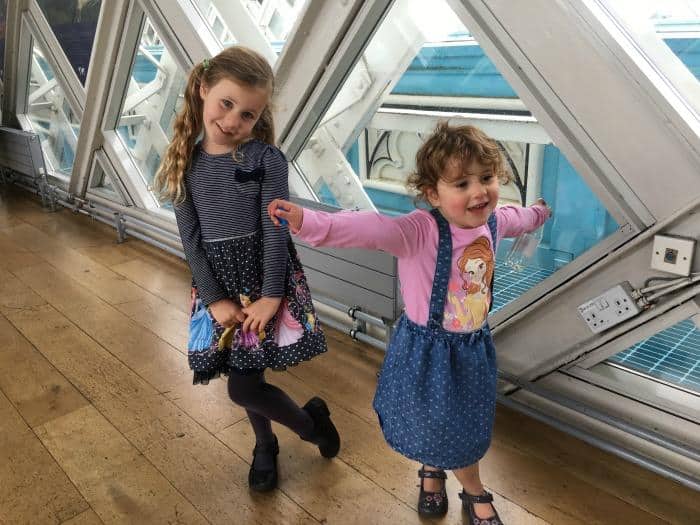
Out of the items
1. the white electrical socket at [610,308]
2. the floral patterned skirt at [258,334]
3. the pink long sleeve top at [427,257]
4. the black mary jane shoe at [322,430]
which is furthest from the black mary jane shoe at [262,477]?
the white electrical socket at [610,308]

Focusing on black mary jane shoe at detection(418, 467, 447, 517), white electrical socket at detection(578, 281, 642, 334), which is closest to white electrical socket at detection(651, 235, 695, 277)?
white electrical socket at detection(578, 281, 642, 334)

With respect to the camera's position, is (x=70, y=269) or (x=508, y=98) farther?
(x=70, y=269)

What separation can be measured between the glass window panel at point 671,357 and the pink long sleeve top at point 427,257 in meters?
0.68

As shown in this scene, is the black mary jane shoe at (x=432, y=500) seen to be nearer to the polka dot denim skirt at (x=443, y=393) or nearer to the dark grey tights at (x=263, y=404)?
the polka dot denim skirt at (x=443, y=393)

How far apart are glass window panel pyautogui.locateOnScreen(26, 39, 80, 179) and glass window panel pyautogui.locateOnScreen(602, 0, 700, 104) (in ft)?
12.7

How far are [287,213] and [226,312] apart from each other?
38 centimetres

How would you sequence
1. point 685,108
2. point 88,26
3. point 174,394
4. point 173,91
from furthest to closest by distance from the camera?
point 88,26 → point 173,91 → point 174,394 → point 685,108

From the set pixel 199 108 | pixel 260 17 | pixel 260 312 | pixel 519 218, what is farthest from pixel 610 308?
pixel 260 17

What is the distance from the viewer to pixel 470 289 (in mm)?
1123

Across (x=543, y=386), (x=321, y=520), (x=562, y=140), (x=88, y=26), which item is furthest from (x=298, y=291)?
(x=88, y=26)

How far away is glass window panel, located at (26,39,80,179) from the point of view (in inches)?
168

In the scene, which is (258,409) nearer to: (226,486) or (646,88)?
(226,486)

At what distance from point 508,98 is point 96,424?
169 centimetres

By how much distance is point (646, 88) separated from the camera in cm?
125
